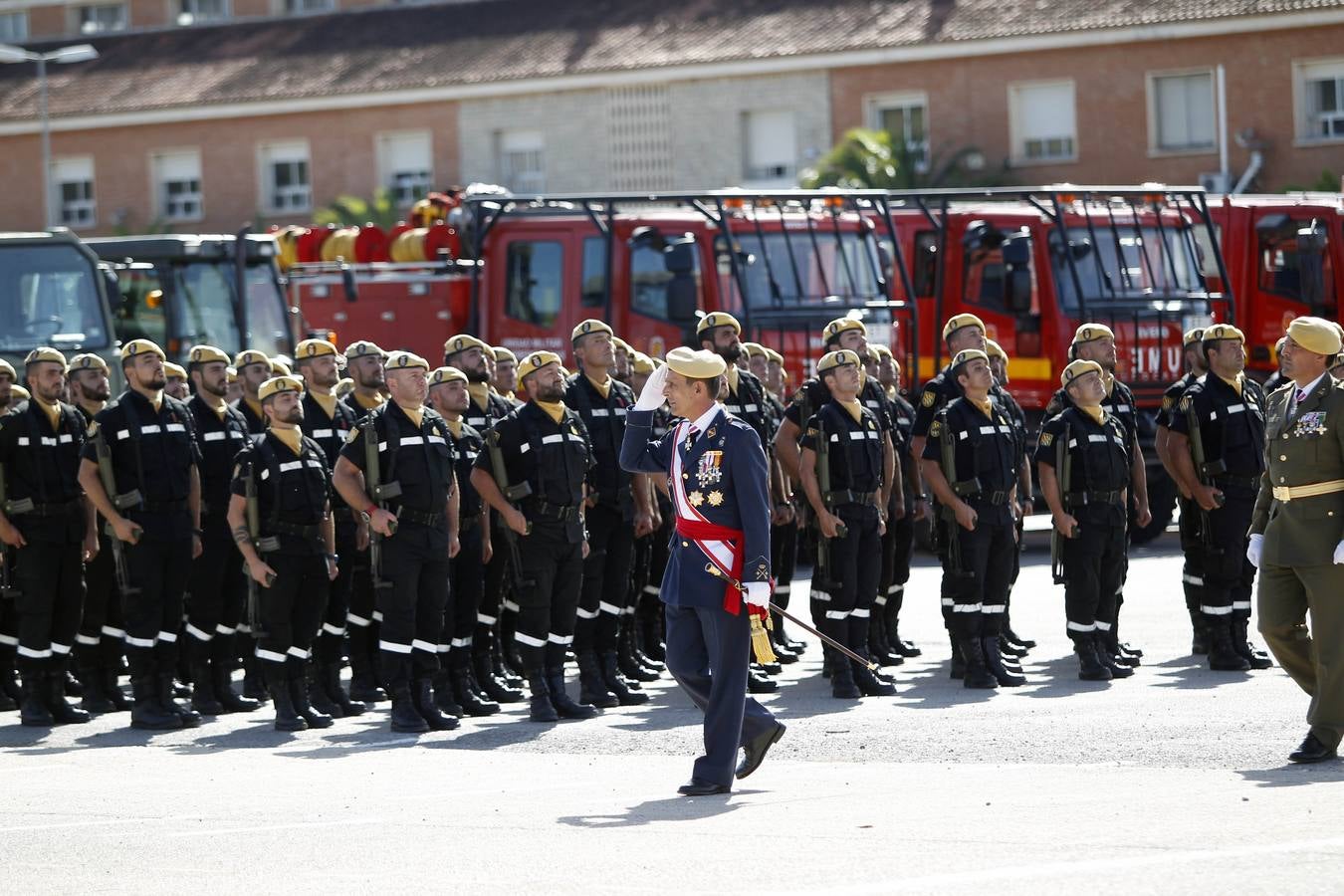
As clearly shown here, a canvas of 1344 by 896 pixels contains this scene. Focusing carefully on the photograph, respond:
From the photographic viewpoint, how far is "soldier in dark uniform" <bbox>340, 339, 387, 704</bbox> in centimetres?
1279

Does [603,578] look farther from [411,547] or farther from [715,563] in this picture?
[715,563]

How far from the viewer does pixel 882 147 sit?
125ft

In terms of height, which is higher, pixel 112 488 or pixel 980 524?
pixel 112 488

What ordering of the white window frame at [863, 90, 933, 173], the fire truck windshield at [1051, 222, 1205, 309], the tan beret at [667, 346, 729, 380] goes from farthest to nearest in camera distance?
the white window frame at [863, 90, 933, 173] < the fire truck windshield at [1051, 222, 1205, 309] < the tan beret at [667, 346, 729, 380]

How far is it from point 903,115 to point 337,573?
30173 millimetres

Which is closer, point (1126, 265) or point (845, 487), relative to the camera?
point (845, 487)

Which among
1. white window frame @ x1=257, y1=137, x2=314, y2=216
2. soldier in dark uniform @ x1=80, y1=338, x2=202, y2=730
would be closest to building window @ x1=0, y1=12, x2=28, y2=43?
white window frame @ x1=257, y1=137, x2=314, y2=216

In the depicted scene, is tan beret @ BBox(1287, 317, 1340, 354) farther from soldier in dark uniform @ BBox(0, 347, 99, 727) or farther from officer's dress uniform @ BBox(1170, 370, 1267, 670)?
soldier in dark uniform @ BBox(0, 347, 99, 727)

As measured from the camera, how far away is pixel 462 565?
12.4 m

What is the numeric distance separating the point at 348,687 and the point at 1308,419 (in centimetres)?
621

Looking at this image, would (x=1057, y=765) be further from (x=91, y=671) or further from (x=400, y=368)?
(x=91, y=671)

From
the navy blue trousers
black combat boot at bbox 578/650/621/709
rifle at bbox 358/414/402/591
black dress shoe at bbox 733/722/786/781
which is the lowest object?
black combat boot at bbox 578/650/621/709

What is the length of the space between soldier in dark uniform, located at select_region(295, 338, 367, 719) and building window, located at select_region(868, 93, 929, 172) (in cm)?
2874

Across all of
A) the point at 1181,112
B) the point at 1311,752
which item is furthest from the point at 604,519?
the point at 1181,112
